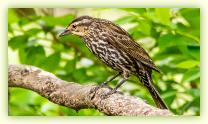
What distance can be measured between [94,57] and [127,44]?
0.75 feet

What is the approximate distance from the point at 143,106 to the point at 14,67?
0.74 metres

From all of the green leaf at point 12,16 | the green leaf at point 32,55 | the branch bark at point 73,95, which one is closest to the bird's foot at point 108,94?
the branch bark at point 73,95

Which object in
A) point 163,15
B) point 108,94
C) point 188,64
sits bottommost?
point 108,94

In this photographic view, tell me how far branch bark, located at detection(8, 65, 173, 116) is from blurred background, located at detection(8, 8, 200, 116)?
83 millimetres

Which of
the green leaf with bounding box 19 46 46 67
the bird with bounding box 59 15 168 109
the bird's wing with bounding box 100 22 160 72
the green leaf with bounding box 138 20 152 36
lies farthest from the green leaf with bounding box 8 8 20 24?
the green leaf with bounding box 138 20 152 36

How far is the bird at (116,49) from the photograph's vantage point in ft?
13.7

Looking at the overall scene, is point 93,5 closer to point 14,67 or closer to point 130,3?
point 130,3

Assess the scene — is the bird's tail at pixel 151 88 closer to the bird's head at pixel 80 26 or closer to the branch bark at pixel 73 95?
the branch bark at pixel 73 95

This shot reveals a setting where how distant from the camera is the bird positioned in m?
4.18

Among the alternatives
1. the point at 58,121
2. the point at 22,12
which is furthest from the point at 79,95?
the point at 22,12

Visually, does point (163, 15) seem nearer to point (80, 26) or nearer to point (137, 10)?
point (137, 10)

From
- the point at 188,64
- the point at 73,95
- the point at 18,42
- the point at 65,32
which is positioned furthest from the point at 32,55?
the point at 188,64

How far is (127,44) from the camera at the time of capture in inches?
167

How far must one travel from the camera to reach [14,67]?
433 cm
